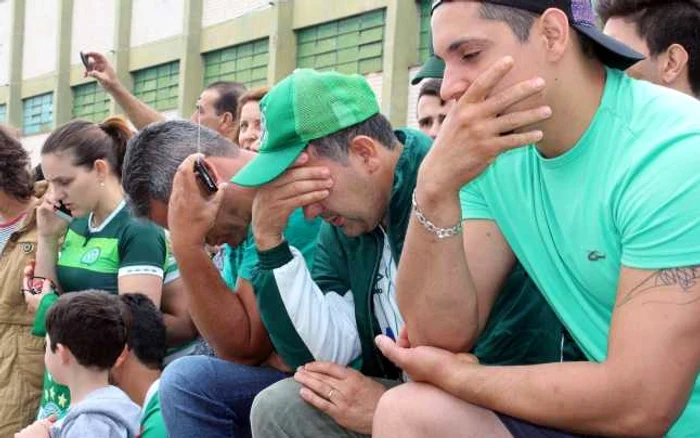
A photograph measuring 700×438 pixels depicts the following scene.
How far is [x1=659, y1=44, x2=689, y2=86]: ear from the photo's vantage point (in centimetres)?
344

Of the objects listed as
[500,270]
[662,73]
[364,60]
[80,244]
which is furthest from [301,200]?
[364,60]

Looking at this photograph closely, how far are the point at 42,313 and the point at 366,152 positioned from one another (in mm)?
2234

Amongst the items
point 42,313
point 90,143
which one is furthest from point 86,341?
point 90,143

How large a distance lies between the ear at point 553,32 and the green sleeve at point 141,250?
8.54ft

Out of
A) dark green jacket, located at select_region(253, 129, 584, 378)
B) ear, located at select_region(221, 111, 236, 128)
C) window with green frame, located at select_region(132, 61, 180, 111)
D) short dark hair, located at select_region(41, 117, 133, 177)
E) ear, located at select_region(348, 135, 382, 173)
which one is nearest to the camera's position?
dark green jacket, located at select_region(253, 129, 584, 378)

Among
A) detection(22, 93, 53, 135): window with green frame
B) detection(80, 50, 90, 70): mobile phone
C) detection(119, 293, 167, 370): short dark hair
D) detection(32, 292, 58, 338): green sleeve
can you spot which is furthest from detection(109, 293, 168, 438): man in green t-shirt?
detection(22, 93, 53, 135): window with green frame

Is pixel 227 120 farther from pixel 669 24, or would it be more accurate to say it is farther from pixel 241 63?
pixel 241 63

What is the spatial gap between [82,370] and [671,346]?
9.51 feet

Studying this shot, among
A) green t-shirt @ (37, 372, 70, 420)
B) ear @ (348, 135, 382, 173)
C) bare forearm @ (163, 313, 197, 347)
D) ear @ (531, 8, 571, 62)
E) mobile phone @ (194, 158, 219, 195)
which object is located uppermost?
ear @ (531, 8, 571, 62)

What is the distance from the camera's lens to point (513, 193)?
7.51 feet

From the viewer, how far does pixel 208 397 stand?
307cm

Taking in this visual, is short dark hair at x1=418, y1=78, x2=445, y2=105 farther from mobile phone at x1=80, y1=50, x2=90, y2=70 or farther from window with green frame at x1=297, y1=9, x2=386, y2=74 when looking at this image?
window with green frame at x1=297, y1=9, x2=386, y2=74

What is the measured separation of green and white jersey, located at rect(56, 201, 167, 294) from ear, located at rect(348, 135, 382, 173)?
1.70 m

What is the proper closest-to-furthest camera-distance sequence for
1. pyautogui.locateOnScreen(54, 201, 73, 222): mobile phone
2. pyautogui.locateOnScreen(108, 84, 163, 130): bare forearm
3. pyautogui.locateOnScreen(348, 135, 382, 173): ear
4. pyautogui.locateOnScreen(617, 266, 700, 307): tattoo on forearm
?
pyautogui.locateOnScreen(617, 266, 700, 307): tattoo on forearm → pyautogui.locateOnScreen(348, 135, 382, 173): ear → pyautogui.locateOnScreen(54, 201, 73, 222): mobile phone → pyautogui.locateOnScreen(108, 84, 163, 130): bare forearm
